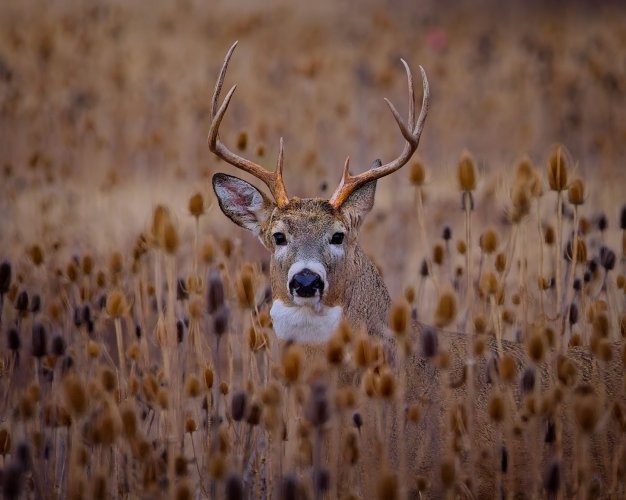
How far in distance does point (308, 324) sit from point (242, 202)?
0.95 meters

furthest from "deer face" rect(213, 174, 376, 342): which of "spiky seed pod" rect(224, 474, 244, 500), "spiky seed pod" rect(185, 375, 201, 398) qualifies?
"spiky seed pod" rect(224, 474, 244, 500)

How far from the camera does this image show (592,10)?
2011 cm

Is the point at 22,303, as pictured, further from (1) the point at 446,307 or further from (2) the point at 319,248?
(1) the point at 446,307

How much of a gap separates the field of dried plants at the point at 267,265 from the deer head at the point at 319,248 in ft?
0.54

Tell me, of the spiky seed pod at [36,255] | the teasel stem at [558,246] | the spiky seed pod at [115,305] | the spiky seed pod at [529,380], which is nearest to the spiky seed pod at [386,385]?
the spiky seed pod at [529,380]

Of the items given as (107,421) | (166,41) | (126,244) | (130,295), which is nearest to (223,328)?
(107,421)

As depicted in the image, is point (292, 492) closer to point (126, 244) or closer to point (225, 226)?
point (126, 244)

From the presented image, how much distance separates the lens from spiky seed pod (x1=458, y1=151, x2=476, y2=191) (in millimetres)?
4367

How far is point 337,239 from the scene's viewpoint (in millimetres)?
4711

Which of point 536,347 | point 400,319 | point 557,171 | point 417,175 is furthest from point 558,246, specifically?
A: point 400,319

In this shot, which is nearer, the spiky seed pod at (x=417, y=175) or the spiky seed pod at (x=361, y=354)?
the spiky seed pod at (x=361, y=354)

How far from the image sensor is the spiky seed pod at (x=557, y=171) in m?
4.36

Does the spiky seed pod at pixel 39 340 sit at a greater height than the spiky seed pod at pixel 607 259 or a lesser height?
lesser

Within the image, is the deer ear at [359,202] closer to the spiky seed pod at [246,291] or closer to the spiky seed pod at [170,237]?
the spiky seed pod at [246,291]
